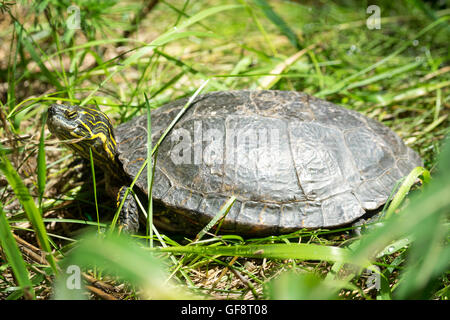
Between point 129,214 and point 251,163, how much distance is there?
3.16 ft

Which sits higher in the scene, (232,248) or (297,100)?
(297,100)

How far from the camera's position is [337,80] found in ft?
12.4

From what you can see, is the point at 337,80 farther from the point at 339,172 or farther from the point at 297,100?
the point at 339,172

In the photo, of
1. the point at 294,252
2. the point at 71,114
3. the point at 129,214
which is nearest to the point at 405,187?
the point at 294,252

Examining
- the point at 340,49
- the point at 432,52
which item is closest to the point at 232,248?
the point at 340,49

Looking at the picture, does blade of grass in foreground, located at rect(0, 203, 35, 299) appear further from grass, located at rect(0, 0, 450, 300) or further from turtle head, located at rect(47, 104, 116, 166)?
turtle head, located at rect(47, 104, 116, 166)

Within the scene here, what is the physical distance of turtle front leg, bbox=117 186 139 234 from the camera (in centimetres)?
236

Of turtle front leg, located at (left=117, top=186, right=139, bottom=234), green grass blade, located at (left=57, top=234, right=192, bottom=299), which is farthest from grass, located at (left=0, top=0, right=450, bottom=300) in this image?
turtle front leg, located at (left=117, top=186, right=139, bottom=234)

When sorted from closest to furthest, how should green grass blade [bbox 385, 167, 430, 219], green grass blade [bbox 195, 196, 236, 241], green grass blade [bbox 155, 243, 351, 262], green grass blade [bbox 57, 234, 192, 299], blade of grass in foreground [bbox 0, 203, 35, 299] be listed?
green grass blade [bbox 57, 234, 192, 299] → blade of grass in foreground [bbox 0, 203, 35, 299] → green grass blade [bbox 155, 243, 351, 262] → green grass blade [bbox 385, 167, 430, 219] → green grass blade [bbox 195, 196, 236, 241]

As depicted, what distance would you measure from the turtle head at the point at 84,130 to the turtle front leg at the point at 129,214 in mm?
369

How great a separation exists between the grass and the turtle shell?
0.48ft

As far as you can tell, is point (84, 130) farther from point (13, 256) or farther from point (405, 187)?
point (405, 187)

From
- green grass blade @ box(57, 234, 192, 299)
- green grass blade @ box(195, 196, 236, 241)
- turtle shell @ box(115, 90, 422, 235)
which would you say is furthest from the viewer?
turtle shell @ box(115, 90, 422, 235)
